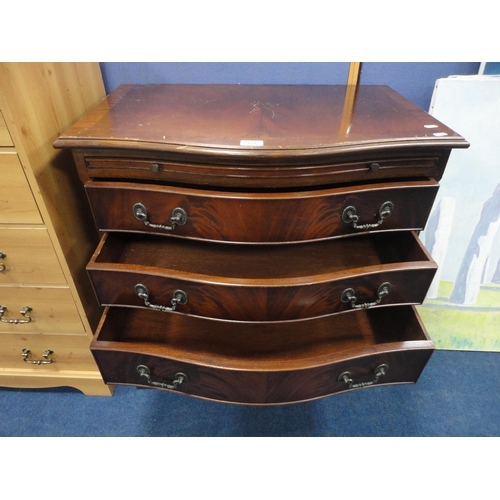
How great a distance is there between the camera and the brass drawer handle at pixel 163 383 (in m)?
0.76

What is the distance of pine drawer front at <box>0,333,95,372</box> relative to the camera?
1061mm

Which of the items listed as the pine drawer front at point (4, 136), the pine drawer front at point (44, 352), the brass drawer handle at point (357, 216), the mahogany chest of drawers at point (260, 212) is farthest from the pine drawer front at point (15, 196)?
the brass drawer handle at point (357, 216)

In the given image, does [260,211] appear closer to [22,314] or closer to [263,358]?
→ [263,358]

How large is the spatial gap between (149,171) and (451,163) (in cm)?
90

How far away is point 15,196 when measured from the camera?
79cm

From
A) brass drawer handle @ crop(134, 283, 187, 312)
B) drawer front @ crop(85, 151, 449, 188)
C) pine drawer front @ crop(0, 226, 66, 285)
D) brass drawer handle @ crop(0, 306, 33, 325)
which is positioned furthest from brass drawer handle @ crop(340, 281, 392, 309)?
brass drawer handle @ crop(0, 306, 33, 325)

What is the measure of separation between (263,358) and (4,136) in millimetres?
717

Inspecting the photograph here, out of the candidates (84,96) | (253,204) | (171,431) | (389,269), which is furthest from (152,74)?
(171,431)

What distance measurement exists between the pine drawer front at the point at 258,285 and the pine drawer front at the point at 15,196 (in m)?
0.18

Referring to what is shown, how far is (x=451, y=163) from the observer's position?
110cm

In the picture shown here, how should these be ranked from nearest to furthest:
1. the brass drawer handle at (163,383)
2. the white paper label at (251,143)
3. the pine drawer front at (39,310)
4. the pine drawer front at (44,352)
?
the white paper label at (251,143), the brass drawer handle at (163,383), the pine drawer front at (39,310), the pine drawer front at (44,352)

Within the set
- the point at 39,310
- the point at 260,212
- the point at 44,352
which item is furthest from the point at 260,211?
the point at 44,352

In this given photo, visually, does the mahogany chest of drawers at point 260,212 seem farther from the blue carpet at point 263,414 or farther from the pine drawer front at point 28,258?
the blue carpet at point 263,414

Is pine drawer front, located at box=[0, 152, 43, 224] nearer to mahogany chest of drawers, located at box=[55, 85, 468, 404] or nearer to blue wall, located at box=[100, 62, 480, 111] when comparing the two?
mahogany chest of drawers, located at box=[55, 85, 468, 404]
